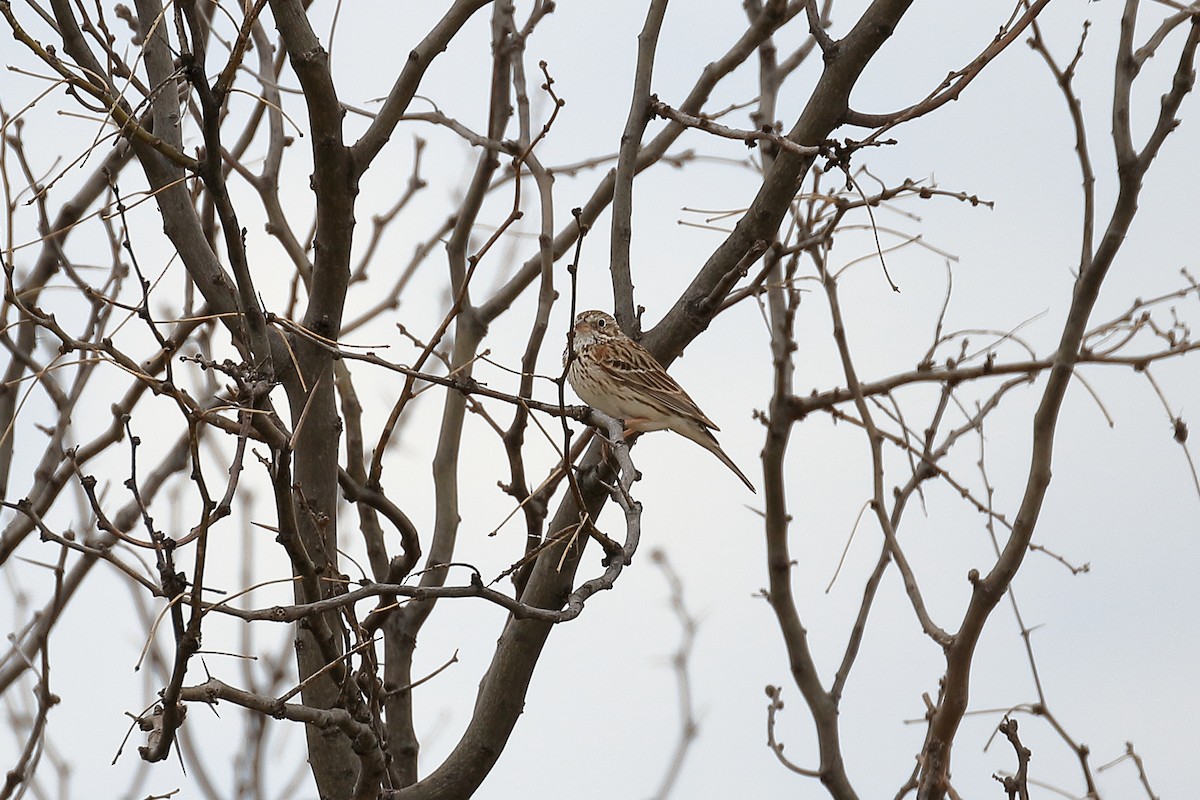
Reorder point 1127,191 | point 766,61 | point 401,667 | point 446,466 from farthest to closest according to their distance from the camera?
point 766,61 < point 446,466 < point 401,667 < point 1127,191

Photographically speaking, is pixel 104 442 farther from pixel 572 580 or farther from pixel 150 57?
pixel 572 580

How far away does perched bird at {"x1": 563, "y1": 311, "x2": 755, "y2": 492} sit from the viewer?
6396 mm

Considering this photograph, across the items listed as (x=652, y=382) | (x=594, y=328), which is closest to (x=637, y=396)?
(x=652, y=382)

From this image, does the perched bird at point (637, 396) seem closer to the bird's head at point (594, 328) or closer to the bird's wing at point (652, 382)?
the bird's wing at point (652, 382)

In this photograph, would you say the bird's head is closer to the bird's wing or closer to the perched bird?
the perched bird

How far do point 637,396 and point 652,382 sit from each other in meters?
0.16

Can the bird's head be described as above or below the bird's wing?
above

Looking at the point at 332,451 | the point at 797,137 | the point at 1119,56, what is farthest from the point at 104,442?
the point at 1119,56

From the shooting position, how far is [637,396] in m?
6.52

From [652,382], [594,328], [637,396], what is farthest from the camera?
[594,328]

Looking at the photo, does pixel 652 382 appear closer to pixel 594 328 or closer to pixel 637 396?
pixel 637 396

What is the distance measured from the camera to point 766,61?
6.62 meters

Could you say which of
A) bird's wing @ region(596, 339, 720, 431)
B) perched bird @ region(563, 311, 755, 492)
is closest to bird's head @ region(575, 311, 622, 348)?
perched bird @ region(563, 311, 755, 492)

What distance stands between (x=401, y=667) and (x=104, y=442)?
158 cm
